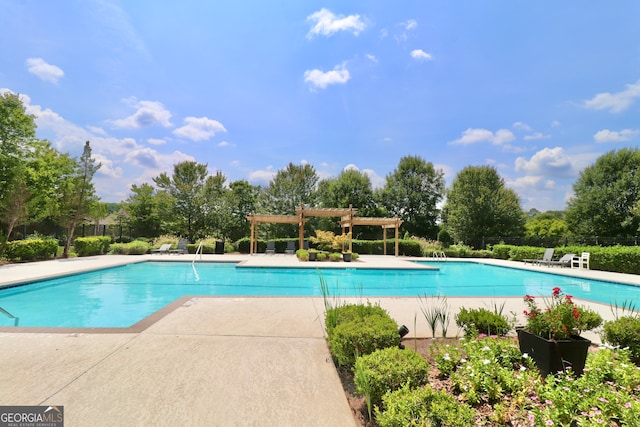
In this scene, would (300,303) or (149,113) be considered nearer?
(300,303)

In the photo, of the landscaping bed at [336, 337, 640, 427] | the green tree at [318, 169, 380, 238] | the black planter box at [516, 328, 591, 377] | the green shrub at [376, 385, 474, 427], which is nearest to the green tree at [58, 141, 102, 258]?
the green tree at [318, 169, 380, 238]

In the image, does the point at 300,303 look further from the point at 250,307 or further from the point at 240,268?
the point at 240,268

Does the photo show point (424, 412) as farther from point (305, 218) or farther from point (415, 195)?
point (415, 195)

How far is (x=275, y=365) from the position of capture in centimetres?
303

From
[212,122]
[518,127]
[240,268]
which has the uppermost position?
[518,127]

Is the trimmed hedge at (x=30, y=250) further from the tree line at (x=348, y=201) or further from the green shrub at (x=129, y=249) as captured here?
the green shrub at (x=129, y=249)

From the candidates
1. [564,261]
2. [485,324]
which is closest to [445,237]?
[564,261]

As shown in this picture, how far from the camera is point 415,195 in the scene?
103 ft

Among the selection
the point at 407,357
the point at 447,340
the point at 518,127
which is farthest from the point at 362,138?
the point at 407,357

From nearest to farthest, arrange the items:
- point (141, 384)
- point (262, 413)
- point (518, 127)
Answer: point (262, 413), point (141, 384), point (518, 127)

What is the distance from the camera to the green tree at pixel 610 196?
898 inches

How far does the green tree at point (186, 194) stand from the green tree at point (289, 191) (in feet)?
16.6

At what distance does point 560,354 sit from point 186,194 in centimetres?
2658

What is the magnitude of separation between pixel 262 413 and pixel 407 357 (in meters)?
1.12
